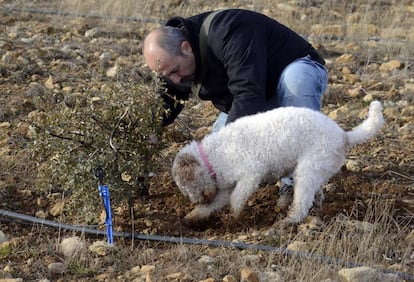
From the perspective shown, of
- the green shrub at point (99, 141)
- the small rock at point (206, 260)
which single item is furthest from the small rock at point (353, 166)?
the small rock at point (206, 260)

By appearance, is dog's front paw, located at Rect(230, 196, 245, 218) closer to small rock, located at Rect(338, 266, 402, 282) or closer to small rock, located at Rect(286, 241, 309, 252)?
small rock, located at Rect(286, 241, 309, 252)

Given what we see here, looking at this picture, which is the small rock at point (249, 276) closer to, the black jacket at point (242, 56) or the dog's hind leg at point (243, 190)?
the dog's hind leg at point (243, 190)

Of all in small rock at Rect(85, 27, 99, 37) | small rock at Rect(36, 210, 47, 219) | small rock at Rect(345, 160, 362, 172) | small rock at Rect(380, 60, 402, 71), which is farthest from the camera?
small rock at Rect(85, 27, 99, 37)

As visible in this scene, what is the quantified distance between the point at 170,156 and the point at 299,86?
1328 mm

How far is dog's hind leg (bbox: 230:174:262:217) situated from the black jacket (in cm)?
43

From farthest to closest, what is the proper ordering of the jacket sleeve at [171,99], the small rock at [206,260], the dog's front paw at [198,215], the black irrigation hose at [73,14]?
the black irrigation hose at [73,14], the jacket sleeve at [171,99], the dog's front paw at [198,215], the small rock at [206,260]

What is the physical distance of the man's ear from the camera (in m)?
4.39

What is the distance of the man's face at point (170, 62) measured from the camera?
14.0 ft

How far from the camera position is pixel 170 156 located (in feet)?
17.4

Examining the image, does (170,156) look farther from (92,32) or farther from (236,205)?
(92,32)

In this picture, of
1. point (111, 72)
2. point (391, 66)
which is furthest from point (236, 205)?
point (391, 66)

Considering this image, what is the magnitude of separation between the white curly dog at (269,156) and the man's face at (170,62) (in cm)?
53

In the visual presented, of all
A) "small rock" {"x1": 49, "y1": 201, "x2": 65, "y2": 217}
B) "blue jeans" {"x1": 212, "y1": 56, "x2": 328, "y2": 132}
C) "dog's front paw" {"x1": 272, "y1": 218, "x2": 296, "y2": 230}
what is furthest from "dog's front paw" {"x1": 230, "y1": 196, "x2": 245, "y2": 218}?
"small rock" {"x1": 49, "y1": 201, "x2": 65, "y2": 217}

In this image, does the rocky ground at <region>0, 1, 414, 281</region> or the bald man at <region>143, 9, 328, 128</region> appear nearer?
the rocky ground at <region>0, 1, 414, 281</region>
